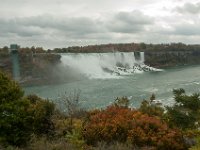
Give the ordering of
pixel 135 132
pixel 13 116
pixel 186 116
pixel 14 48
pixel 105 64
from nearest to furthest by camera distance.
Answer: pixel 13 116, pixel 135 132, pixel 186 116, pixel 14 48, pixel 105 64

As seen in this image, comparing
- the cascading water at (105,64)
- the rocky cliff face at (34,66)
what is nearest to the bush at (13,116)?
the rocky cliff face at (34,66)

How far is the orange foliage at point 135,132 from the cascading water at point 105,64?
83317 millimetres

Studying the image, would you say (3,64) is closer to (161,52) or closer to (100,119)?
(161,52)

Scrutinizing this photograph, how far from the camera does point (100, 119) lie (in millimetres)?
21578

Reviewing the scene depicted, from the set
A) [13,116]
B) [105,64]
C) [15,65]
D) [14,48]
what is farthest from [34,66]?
[13,116]

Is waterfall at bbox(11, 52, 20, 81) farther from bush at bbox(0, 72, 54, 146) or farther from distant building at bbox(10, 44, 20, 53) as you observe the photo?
bush at bbox(0, 72, 54, 146)

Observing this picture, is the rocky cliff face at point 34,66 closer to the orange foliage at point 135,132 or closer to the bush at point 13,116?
the bush at point 13,116

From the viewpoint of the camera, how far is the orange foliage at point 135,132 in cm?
2006

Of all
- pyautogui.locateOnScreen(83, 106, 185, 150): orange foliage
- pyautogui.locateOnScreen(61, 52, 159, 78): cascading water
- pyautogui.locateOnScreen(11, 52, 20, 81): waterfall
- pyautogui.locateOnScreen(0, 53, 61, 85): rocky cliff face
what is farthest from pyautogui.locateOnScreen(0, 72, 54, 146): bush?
pyautogui.locateOnScreen(61, 52, 159, 78): cascading water

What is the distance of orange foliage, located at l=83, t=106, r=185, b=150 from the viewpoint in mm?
20062

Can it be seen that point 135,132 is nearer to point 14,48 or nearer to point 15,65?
point 15,65

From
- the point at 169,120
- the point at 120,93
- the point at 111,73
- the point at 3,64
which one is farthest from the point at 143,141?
the point at 111,73

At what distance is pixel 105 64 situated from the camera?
119m

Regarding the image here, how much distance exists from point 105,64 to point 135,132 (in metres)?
98.9
